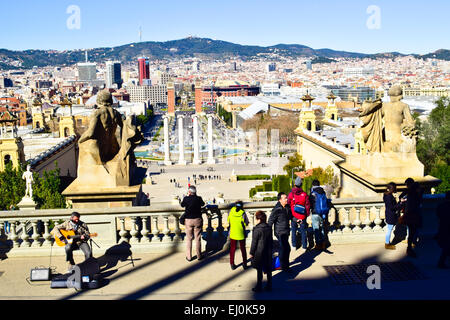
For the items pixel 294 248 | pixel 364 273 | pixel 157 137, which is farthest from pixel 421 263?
pixel 157 137

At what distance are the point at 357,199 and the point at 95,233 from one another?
4.05m

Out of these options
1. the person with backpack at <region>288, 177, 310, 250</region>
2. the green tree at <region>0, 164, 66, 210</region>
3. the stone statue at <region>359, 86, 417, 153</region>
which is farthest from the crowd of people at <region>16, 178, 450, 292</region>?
the green tree at <region>0, 164, 66, 210</region>

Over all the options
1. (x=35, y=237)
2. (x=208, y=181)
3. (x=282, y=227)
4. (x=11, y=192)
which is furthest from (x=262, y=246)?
(x=208, y=181)

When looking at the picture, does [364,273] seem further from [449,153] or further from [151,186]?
[151,186]

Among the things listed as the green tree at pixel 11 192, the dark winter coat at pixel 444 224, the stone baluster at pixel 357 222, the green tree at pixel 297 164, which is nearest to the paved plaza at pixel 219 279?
the stone baluster at pixel 357 222

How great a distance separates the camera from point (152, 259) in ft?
23.7

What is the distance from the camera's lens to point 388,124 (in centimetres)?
821

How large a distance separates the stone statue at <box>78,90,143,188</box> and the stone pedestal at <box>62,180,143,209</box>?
93mm

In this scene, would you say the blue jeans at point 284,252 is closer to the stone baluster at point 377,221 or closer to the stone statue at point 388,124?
the stone baluster at point 377,221

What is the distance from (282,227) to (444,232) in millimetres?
2261

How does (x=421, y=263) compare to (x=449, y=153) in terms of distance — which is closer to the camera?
(x=421, y=263)

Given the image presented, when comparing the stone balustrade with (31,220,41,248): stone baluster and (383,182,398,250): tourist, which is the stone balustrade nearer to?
(31,220,41,248): stone baluster

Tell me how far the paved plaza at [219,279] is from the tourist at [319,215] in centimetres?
18

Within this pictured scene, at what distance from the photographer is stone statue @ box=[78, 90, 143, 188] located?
7.43 m
